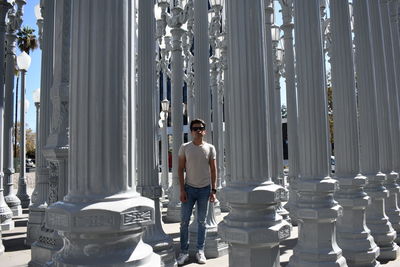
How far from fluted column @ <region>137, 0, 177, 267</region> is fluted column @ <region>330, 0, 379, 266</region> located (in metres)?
3.29

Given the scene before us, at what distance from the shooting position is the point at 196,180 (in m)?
6.25

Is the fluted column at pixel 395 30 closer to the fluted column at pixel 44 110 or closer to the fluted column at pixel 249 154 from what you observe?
the fluted column at pixel 249 154

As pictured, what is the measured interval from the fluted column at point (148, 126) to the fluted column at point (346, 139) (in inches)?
130

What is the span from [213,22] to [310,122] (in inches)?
326

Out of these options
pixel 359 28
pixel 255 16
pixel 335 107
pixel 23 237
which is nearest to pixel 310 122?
pixel 335 107

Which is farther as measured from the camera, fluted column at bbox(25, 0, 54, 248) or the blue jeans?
fluted column at bbox(25, 0, 54, 248)

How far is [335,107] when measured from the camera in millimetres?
6734

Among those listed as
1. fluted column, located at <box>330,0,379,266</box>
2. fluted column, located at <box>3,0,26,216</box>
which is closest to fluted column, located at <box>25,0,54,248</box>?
fluted column, located at <box>3,0,26,216</box>

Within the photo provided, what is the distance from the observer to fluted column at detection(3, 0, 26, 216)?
1284cm

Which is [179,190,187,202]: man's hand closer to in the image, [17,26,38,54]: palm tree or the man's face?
the man's face

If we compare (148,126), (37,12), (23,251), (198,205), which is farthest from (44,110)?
(37,12)

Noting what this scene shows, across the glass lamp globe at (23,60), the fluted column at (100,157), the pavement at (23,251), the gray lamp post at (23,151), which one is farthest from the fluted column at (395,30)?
the gray lamp post at (23,151)

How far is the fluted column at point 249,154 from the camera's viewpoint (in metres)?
4.14

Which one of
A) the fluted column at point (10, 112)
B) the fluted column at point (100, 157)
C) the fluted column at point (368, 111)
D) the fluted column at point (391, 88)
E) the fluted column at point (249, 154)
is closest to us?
the fluted column at point (100, 157)
